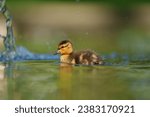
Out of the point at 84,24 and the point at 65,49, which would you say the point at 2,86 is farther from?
the point at 84,24

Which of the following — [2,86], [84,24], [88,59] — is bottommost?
[2,86]

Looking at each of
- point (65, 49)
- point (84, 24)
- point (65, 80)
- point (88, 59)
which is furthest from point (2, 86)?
point (84, 24)

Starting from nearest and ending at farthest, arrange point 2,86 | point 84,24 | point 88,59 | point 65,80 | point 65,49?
point 2,86 → point 65,80 → point 88,59 → point 65,49 → point 84,24

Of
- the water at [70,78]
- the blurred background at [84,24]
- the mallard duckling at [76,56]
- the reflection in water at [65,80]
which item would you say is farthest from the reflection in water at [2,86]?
the blurred background at [84,24]

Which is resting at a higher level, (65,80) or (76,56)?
(76,56)

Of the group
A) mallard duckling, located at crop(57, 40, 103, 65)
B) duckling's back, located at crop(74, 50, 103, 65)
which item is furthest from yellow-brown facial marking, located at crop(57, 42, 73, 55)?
duckling's back, located at crop(74, 50, 103, 65)

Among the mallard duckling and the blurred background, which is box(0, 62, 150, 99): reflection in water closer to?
the mallard duckling
